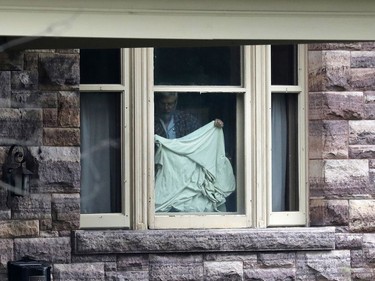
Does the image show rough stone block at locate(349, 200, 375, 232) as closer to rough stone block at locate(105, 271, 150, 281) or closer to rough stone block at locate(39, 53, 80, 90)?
rough stone block at locate(105, 271, 150, 281)

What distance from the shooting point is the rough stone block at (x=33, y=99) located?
8.94m

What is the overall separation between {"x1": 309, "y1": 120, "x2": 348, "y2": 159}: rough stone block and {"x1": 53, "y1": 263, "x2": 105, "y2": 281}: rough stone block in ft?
6.89

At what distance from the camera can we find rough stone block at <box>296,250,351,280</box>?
9453 millimetres

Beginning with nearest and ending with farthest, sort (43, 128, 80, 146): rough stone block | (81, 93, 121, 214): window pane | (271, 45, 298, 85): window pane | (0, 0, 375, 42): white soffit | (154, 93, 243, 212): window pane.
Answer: (0, 0, 375, 42): white soffit → (43, 128, 80, 146): rough stone block → (81, 93, 121, 214): window pane → (154, 93, 243, 212): window pane → (271, 45, 298, 85): window pane

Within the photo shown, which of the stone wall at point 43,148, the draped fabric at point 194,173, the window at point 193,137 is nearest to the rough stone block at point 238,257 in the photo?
the window at point 193,137

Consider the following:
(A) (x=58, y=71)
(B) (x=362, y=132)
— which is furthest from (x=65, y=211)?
(B) (x=362, y=132)

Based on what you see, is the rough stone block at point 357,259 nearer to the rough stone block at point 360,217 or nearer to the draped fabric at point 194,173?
the rough stone block at point 360,217

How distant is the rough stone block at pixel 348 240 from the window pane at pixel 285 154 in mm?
467

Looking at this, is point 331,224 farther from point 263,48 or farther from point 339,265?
point 263,48

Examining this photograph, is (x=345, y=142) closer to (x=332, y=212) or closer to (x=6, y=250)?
(x=332, y=212)

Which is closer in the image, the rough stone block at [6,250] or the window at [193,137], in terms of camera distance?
the rough stone block at [6,250]

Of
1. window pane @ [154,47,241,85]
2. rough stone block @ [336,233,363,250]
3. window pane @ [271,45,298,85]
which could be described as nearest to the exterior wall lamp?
window pane @ [154,47,241,85]

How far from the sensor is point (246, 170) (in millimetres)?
9555

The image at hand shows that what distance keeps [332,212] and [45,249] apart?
96.1 inches
